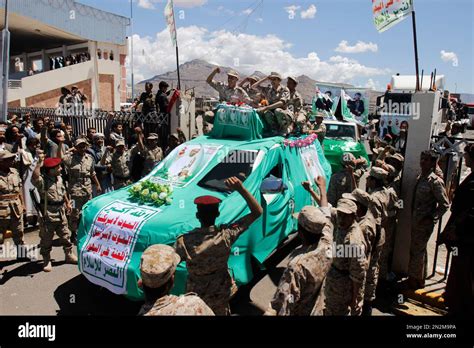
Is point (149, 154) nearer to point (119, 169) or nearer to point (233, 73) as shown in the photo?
point (119, 169)

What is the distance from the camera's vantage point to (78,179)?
684cm

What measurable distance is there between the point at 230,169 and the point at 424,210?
283 cm

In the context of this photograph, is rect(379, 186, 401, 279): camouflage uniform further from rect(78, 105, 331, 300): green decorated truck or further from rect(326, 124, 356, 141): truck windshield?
rect(326, 124, 356, 141): truck windshield

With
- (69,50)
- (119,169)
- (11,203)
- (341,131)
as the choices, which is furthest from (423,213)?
(69,50)

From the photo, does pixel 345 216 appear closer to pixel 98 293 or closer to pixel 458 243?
pixel 458 243

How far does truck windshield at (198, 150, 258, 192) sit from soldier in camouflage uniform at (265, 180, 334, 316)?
253 cm

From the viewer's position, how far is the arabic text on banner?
4.37 m

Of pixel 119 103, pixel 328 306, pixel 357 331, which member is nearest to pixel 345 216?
pixel 328 306

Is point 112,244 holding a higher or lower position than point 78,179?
lower

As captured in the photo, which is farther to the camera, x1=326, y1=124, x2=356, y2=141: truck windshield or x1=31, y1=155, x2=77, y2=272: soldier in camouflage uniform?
x1=326, y1=124, x2=356, y2=141: truck windshield

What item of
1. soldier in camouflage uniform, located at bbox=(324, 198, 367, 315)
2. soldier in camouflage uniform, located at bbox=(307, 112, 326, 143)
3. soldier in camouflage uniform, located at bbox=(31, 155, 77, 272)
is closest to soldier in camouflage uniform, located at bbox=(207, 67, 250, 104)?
soldier in camouflage uniform, located at bbox=(307, 112, 326, 143)

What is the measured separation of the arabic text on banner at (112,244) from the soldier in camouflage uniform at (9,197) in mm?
2130

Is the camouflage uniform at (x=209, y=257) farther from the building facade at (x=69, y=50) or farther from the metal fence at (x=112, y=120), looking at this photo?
the building facade at (x=69, y=50)

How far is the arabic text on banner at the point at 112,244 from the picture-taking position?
437 cm
